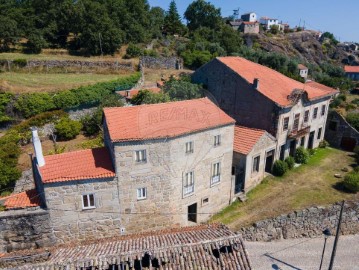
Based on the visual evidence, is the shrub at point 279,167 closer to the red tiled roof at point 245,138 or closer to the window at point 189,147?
the red tiled roof at point 245,138

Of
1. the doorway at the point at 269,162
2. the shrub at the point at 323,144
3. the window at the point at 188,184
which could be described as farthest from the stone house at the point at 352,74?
the window at the point at 188,184

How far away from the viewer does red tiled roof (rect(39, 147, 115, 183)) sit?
19625 millimetres

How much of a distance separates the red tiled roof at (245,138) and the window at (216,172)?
126 inches

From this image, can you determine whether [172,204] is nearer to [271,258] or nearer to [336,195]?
[271,258]

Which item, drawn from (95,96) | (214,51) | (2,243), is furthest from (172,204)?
(214,51)

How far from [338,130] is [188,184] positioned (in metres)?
26.1

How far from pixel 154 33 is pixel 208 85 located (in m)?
43.2

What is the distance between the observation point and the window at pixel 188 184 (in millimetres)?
23188

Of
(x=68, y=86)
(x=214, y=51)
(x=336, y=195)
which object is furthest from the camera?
(x=214, y=51)

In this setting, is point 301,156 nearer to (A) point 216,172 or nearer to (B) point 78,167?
(A) point 216,172

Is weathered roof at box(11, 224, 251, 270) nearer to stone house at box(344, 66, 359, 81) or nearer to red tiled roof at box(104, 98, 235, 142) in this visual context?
red tiled roof at box(104, 98, 235, 142)

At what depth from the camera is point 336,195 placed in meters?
28.6

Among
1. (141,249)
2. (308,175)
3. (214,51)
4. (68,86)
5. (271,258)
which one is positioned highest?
(214,51)

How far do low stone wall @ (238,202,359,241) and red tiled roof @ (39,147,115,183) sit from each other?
1194 centimetres
